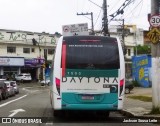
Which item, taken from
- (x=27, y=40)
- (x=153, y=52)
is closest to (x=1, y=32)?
(x=27, y=40)

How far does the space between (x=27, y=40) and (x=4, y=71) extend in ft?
24.5

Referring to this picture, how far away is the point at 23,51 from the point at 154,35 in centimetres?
6514

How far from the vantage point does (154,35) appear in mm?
17500

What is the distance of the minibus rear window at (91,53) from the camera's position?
15898 millimetres

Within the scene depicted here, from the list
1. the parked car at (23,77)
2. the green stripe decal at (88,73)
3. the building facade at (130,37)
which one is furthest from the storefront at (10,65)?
the green stripe decal at (88,73)

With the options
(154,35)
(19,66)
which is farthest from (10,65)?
(154,35)

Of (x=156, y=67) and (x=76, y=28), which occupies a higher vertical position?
(x=76, y=28)

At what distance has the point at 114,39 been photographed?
16.5m

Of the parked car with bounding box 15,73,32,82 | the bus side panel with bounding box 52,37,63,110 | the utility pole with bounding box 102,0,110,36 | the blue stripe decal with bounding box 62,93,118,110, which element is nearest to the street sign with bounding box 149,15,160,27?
the blue stripe decal with bounding box 62,93,118,110

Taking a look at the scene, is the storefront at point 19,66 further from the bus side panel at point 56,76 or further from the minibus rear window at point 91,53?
the bus side panel at point 56,76

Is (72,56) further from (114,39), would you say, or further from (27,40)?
(27,40)

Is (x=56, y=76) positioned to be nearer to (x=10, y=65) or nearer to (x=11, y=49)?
(x=10, y=65)

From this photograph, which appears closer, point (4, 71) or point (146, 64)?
point (146, 64)

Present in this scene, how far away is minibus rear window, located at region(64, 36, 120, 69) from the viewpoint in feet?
52.2
